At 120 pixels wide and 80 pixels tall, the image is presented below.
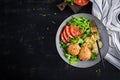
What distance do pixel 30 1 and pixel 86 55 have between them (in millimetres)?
353

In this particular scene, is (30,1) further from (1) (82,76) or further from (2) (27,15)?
(1) (82,76)

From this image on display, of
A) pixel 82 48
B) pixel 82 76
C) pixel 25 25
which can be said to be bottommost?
pixel 82 76

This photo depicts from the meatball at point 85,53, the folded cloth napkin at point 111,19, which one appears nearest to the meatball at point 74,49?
the meatball at point 85,53

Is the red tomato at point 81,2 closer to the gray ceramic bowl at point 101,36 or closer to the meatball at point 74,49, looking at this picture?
the gray ceramic bowl at point 101,36

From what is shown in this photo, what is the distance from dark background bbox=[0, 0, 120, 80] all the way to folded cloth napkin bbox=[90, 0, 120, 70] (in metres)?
0.05

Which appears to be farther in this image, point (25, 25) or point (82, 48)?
point (25, 25)

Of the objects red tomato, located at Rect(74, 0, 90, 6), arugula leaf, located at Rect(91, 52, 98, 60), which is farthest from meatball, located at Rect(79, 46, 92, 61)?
red tomato, located at Rect(74, 0, 90, 6)

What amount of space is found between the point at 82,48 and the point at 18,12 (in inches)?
13.2

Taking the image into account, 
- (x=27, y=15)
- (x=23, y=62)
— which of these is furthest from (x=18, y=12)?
(x=23, y=62)

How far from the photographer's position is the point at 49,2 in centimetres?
169

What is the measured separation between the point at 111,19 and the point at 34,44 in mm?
352

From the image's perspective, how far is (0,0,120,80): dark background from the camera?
167cm

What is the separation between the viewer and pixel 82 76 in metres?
1.67

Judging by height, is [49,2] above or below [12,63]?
above
